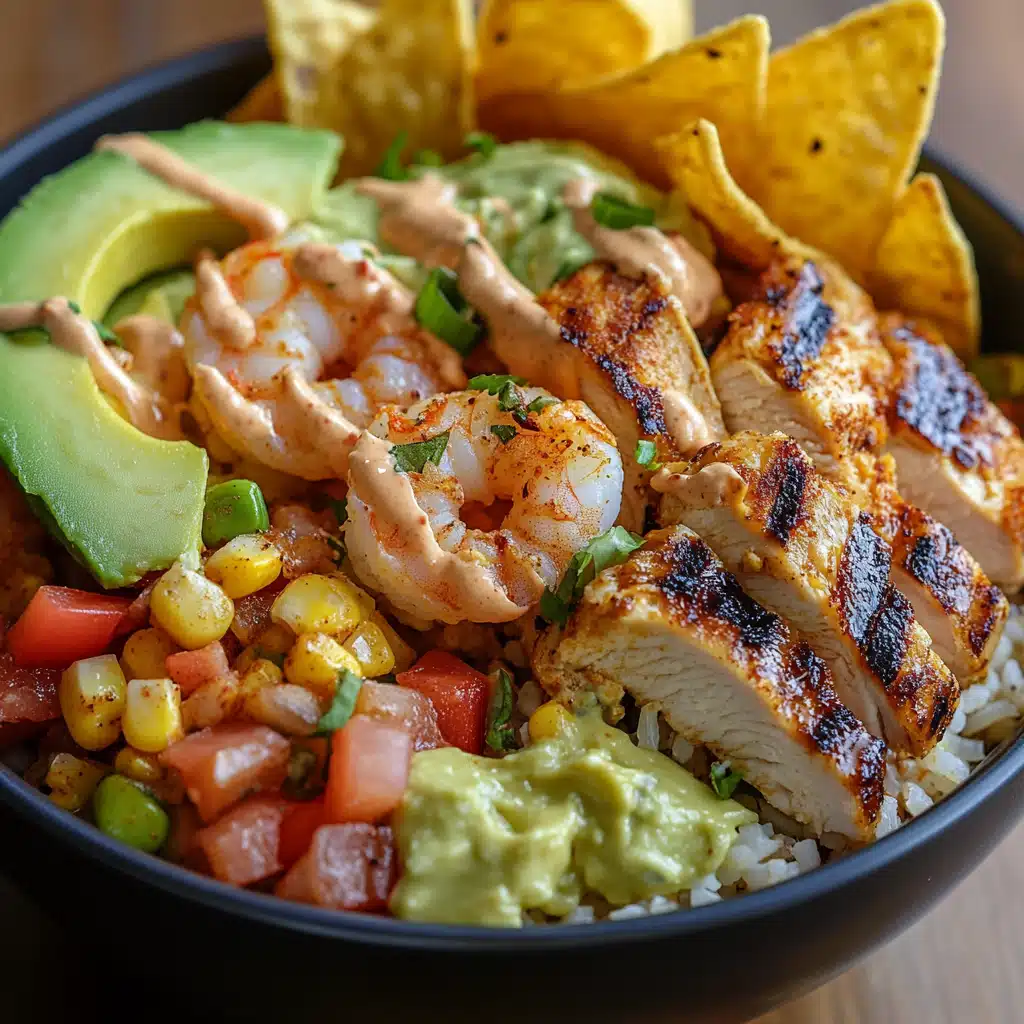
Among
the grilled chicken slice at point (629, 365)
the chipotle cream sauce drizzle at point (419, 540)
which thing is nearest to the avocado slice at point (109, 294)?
the chipotle cream sauce drizzle at point (419, 540)

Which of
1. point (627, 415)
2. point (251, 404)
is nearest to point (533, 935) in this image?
point (627, 415)

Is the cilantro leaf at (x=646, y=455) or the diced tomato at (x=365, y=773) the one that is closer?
the diced tomato at (x=365, y=773)

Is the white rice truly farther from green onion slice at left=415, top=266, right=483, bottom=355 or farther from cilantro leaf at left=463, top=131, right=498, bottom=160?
cilantro leaf at left=463, top=131, right=498, bottom=160

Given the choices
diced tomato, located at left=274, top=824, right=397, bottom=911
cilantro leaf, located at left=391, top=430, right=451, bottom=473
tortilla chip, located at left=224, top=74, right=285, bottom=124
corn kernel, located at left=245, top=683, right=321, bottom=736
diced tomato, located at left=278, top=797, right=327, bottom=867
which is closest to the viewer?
diced tomato, located at left=274, top=824, right=397, bottom=911

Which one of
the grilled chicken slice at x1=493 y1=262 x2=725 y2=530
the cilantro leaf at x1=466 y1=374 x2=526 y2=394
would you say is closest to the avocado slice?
the cilantro leaf at x1=466 y1=374 x2=526 y2=394

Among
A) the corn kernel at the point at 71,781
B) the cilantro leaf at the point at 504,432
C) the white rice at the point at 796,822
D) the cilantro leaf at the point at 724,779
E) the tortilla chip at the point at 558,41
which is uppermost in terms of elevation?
the tortilla chip at the point at 558,41

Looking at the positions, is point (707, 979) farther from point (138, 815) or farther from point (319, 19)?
point (319, 19)

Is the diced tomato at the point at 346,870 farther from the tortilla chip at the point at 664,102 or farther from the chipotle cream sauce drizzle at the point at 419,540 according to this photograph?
the tortilla chip at the point at 664,102
